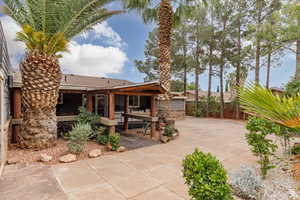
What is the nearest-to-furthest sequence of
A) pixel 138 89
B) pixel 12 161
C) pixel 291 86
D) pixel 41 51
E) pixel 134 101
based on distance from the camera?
pixel 12 161, pixel 41 51, pixel 138 89, pixel 291 86, pixel 134 101

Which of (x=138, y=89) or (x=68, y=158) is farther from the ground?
(x=138, y=89)

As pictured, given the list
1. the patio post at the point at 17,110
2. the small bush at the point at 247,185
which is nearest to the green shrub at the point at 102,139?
the patio post at the point at 17,110

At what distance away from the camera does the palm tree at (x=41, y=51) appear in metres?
4.59

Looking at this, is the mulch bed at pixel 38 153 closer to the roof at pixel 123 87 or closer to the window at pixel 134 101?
the roof at pixel 123 87

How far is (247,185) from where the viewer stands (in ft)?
9.50

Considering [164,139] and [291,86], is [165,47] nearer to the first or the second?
[164,139]

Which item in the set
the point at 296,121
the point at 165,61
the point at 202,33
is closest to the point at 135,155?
the point at 296,121

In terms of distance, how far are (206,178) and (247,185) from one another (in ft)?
5.41

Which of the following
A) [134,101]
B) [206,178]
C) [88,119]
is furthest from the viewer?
[134,101]

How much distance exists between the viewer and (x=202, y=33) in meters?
14.5

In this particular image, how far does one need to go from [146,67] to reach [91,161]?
15.0 m

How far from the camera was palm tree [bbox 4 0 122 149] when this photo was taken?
15.1 feet

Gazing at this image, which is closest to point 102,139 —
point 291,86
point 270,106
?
point 270,106

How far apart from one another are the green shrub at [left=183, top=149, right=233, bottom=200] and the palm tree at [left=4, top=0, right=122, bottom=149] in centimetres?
488
